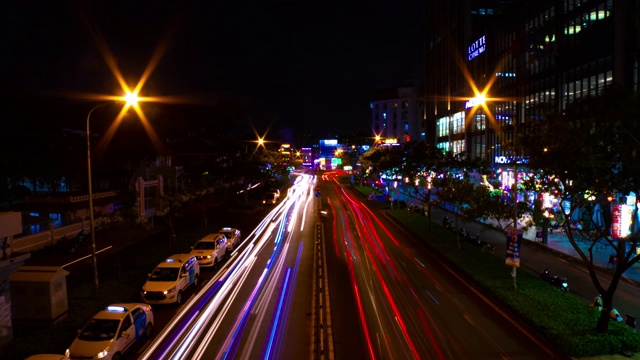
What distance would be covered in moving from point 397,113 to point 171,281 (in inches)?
4982

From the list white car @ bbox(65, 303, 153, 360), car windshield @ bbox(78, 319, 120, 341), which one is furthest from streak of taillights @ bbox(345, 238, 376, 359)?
car windshield @ bbox(78, 319, 120, 341)

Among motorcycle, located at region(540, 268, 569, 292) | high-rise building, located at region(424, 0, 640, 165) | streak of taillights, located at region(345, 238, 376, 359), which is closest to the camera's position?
streak of taillights, located at region(345, 238, 376, 359)

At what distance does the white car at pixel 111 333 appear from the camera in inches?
470

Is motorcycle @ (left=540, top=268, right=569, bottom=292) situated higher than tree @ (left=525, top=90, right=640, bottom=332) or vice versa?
tree @ (left=525, top=90, right=640, bottom=332)

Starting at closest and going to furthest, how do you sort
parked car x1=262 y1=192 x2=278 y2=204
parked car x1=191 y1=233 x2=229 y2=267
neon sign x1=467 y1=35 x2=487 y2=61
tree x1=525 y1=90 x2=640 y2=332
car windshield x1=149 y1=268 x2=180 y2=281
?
tree x1=525 y1=90 x2=640 y2=332, car windshield x1=149 y1=268 x2=180 y2=281, parked car x1=191 y1=233 x2=229 y2=267, neon sign x1=467 y1=35 x2=487 y2=61, parked car x1=262 y1=192 x2=278 y2=204

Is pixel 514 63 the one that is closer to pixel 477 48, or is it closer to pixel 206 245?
pixel 477 48

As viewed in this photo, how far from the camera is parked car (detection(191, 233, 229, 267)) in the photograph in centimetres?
2333

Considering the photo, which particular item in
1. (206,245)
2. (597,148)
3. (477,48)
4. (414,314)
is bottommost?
(414,314)

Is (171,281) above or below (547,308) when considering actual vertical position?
above

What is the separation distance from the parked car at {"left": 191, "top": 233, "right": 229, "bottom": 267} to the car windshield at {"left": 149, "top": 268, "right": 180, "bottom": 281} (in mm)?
4610

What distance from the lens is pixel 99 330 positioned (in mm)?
12812

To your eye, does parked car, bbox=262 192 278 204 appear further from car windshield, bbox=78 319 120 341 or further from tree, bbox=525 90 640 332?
tree, bbox=525 90 640 332

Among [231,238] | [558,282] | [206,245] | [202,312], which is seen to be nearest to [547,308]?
[558,282]

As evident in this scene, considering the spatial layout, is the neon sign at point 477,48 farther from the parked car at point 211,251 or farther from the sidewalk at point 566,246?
the parked car at point 211,251
